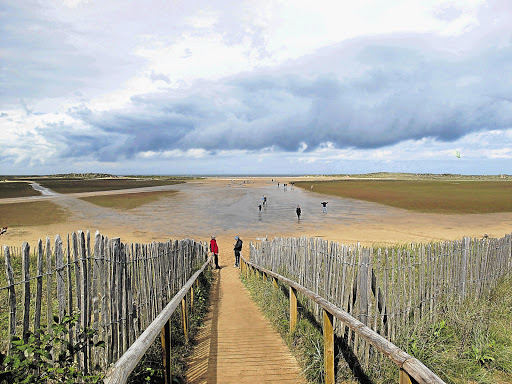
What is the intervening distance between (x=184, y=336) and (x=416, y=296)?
4046 millimetres

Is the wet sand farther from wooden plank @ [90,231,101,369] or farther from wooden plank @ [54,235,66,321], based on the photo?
wooden plank @ [54,235,66,321]

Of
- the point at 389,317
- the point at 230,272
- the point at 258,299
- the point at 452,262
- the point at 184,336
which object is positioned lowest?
the point at 230,272

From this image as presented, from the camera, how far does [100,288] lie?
3842 millimetres

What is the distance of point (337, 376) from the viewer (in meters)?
4.64

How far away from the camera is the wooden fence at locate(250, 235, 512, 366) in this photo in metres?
5.11

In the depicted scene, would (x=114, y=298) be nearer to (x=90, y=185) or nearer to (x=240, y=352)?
(x=240, y=352)

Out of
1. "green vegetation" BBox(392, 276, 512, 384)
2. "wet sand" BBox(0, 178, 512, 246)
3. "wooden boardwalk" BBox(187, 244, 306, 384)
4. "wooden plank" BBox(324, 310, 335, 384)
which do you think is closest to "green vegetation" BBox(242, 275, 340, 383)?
"wooden boardwalk" BBox(187, 244, 306, 384)

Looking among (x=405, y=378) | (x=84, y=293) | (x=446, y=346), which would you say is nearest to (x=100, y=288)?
(x=84, y=293)

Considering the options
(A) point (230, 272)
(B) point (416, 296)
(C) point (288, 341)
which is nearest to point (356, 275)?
(B) point (416, 296)

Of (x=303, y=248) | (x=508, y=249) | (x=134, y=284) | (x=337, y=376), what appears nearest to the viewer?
(x=337, y=376)

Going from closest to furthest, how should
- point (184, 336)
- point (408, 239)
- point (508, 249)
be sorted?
point (184, 336)
point (508, 249)
point (408, 239)

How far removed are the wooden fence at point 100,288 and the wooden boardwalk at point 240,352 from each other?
110 centimetres

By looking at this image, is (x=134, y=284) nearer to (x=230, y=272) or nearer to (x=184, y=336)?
(x=184, y=336)

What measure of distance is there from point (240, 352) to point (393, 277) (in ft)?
8.86
